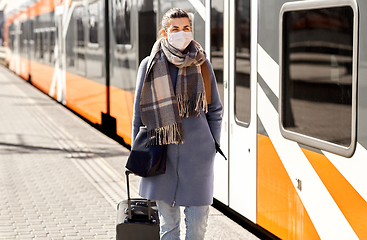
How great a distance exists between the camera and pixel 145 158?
134 inches

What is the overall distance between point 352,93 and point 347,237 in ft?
2.65

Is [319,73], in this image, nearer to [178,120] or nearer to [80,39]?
[178,120]

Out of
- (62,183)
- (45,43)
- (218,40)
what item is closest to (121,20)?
(62,183)

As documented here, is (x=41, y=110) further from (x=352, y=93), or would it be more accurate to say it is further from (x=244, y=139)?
(x=352, y=93)

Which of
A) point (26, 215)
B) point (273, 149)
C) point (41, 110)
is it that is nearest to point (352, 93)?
point (273, 149)

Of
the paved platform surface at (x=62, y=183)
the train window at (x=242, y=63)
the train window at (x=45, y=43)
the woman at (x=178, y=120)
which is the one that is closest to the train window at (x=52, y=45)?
the train window at (x=45, y=43)

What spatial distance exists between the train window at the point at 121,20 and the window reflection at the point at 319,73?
497 centimetres

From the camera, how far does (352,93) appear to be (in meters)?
3.43

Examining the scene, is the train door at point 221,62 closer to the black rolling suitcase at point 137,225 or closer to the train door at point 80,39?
the black rolling suitcase at point 137,225

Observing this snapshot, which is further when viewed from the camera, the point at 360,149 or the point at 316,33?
the point at 316,33

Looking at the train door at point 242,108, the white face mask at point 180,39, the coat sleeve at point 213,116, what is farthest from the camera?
the train door at point 242,108

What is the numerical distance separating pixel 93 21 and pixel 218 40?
6.17 metres

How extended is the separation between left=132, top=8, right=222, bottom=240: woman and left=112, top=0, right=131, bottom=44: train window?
5.69 metres

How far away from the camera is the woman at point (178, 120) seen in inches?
131
